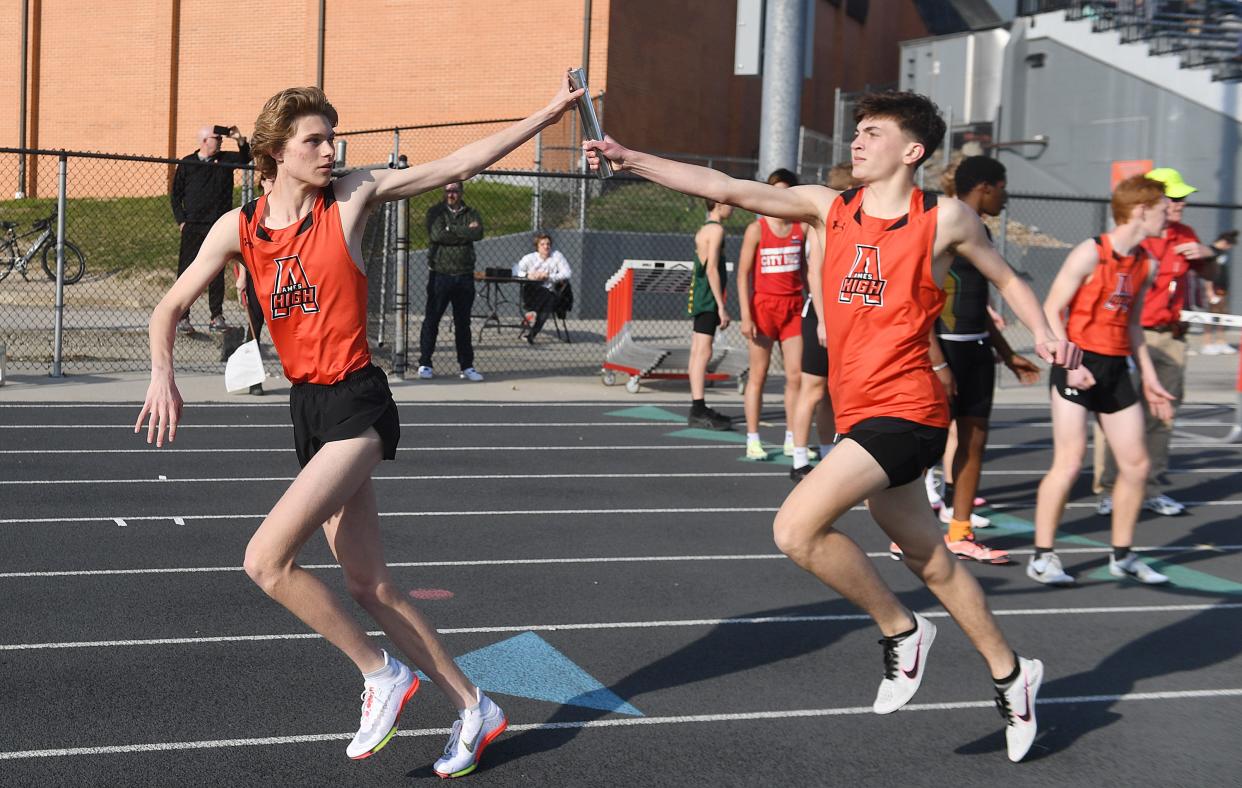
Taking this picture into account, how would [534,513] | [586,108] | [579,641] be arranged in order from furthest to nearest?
[534,513] → [579,641] → [586,108]

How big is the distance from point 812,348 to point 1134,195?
97.2 inches

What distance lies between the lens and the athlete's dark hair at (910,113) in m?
4.47

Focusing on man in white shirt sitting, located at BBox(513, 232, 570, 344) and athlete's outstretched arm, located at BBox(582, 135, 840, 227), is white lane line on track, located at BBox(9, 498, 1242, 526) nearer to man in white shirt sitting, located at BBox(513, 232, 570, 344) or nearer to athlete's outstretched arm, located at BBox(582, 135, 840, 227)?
athlete's outstretched arm, located at BBox(582, 135, 840, 227)

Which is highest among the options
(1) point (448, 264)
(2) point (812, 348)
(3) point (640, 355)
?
(1) point (448, 264)

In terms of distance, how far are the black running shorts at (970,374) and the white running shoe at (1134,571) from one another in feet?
3.32

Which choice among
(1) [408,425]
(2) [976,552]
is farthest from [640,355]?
(2) [976,552]

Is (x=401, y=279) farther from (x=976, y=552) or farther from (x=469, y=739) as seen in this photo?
(x=469, y=739)

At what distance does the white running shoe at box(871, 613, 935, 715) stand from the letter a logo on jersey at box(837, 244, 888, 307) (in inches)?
42.3

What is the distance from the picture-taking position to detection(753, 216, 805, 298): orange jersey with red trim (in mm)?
9719

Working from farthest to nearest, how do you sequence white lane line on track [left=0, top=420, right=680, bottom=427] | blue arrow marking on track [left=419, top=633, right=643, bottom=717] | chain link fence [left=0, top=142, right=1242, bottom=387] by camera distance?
chain link fence [left=0, top=142, right=1242, bottom=387] < white lane line on track [left=0, top=420, right=680, bottom=427] < blue arrow marking on track [left=419, top=633, right=643, bottom=717]

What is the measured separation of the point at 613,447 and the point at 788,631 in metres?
4.74

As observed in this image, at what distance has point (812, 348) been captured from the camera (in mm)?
8531

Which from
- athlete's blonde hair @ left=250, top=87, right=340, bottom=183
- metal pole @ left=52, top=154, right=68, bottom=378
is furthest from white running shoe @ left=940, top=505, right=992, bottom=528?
metal pole @ left=52, top=154, right=68, bottom=378

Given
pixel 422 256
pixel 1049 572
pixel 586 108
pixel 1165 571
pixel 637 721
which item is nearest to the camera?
pixel 586 108
